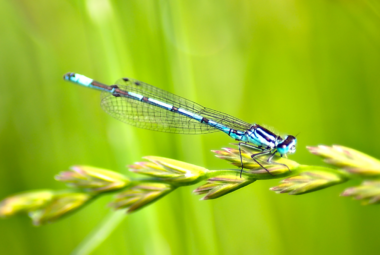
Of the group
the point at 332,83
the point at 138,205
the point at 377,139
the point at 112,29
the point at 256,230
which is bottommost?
the point at 256,230

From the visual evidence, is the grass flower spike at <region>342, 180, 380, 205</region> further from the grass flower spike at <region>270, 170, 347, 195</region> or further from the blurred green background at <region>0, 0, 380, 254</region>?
the blurred green background at <region>0, 0, 380, 254</region>

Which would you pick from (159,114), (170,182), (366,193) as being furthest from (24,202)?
(159,114)

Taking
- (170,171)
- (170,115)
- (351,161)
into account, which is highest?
(170,115)

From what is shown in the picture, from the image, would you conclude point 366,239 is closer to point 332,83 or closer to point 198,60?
point 332,83

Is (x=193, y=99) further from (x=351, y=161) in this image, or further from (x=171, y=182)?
(x=351, y=161)

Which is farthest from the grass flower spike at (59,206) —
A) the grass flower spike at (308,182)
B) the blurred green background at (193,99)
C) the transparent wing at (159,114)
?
the transparent wing at (159,114)

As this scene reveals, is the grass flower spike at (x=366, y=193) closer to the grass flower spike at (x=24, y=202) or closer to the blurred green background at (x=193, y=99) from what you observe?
the blurred green background at (x=193, y=99)

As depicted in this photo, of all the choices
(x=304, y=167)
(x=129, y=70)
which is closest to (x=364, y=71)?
(x=304, y=167)

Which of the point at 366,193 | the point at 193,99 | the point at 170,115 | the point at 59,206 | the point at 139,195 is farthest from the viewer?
the point at 170,115
